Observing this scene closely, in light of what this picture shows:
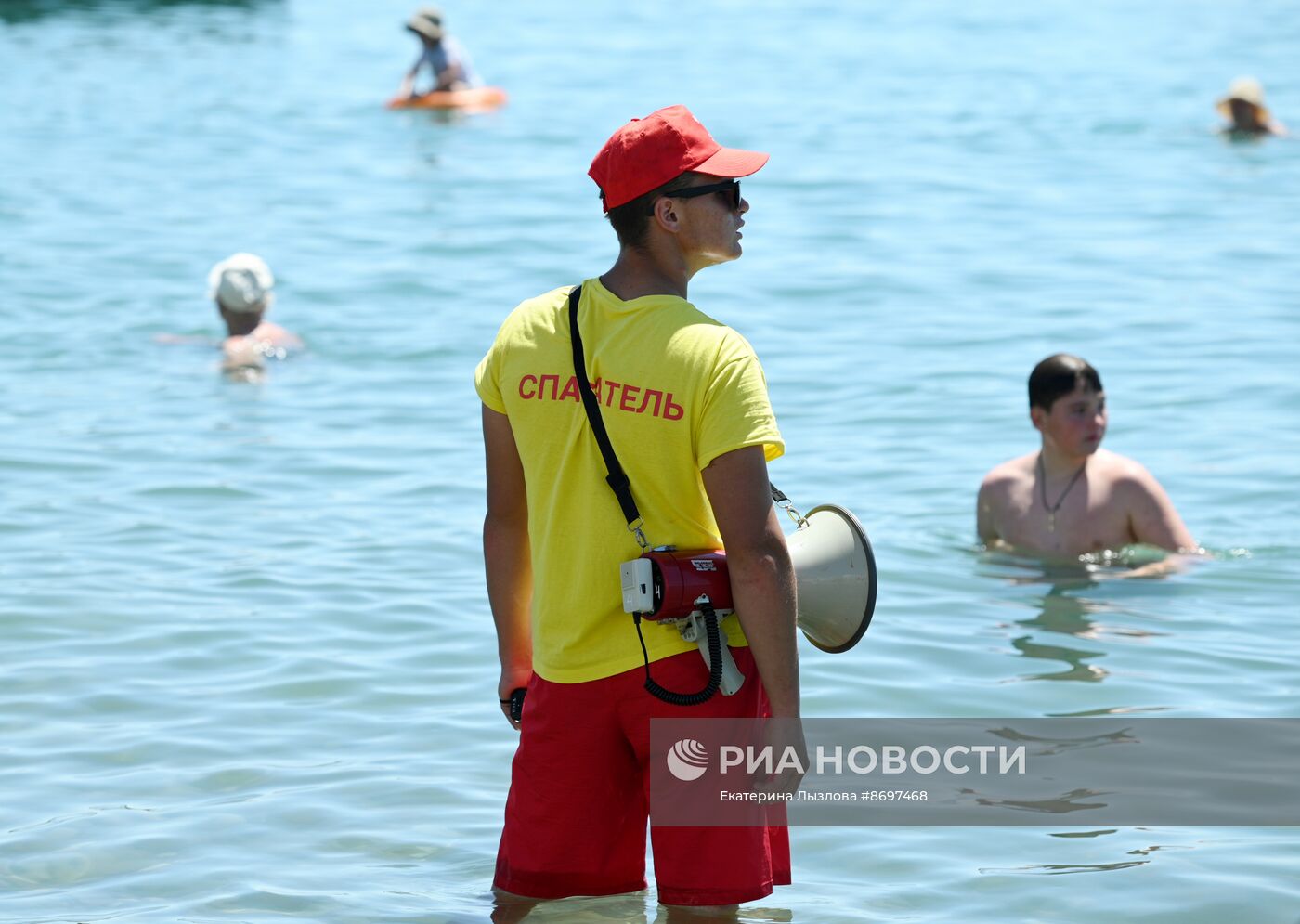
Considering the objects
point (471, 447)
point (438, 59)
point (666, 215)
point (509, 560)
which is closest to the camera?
point (666, 215)

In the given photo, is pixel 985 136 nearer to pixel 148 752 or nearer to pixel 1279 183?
pixel 1279 183

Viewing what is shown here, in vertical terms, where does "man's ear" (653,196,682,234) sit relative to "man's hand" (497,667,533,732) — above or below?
above

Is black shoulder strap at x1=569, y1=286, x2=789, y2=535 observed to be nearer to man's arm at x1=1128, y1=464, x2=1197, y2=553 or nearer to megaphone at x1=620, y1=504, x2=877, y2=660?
megaphone at x1=620, y1=504, x2=877, y2=660

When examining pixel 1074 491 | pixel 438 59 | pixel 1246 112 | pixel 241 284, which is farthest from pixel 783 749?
pixel 438 59

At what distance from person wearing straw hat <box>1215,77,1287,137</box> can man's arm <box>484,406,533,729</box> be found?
15775 mm

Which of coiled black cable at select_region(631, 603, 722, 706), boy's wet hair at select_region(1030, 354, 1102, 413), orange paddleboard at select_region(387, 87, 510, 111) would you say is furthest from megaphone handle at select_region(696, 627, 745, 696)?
orange paddleboard at select_region(387, 87, 510, 111)

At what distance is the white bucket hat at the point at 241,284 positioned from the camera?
10.5 m

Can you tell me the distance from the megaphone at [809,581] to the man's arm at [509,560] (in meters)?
0.42

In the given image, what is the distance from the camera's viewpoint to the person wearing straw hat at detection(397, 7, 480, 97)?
Answer: 20.1 m

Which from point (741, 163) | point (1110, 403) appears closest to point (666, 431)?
point (741, 163)

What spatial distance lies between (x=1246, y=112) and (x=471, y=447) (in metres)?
11.6

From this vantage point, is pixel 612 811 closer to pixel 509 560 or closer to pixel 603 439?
pixel 509 560

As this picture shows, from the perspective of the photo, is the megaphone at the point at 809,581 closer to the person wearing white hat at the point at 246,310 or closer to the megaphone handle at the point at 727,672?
the megaphone handle at the point at 727,672

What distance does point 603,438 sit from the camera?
3340 mm
